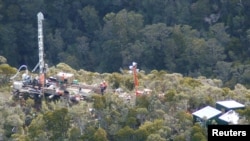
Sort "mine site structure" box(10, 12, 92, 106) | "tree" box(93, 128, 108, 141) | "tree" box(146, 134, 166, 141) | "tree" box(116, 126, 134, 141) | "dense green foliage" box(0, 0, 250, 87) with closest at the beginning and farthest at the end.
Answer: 1. "tree" box(146, 134, 166, 141)
2. "tree" box(93, 128, 108, 141)
3. "tree" box(116, 126, 134, 141)
4. "mine site structure" box(10, 12, 92, 106)
5. "dense green foliage" box(0, 0, 250, 87)

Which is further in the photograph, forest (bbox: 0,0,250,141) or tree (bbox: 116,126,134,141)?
forest (bbox: 0,0,250,141)

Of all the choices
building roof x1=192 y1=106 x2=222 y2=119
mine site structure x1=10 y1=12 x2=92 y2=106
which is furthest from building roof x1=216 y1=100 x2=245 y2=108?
mine site structure x1=10 y1=12 x2=92 y2=106

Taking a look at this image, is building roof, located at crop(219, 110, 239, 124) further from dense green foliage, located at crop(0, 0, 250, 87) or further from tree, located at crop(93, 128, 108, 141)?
dense green foliage, located at crop(0, 0, 250, 87)

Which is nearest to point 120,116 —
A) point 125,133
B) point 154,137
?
point 125,133

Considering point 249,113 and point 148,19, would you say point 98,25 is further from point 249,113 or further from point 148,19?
point 249,113

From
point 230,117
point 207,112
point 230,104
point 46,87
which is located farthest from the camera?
point 46,87

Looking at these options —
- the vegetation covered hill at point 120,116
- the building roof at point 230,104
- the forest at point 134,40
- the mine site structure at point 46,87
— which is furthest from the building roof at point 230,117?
the mine site structure at point 46,87

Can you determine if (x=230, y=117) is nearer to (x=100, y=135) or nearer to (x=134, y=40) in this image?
(x=100, y=135)
